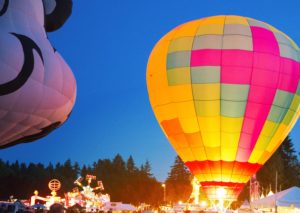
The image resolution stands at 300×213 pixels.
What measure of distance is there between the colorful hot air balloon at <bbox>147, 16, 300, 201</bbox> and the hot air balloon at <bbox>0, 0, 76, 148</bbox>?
10443 mm

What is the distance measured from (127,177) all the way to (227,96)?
6681 centimetres

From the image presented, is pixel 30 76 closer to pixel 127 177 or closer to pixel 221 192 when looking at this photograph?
pixel 221 192

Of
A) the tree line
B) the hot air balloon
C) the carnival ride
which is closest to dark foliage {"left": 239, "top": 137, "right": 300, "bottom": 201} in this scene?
the tree line

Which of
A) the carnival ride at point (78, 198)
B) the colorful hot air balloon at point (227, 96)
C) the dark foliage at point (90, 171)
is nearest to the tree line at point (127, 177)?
the dark foliage at point (90, 171)

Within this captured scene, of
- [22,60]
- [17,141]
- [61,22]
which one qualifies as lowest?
[17,141]

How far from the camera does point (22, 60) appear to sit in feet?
19.3

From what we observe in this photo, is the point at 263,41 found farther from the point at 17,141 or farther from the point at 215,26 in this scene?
the point at 17,141

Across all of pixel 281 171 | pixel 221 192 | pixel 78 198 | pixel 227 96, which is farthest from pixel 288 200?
pixel 281 171

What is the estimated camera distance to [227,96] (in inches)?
677

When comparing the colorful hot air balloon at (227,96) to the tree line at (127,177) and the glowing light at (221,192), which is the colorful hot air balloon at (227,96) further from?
the tree line at (127,177)

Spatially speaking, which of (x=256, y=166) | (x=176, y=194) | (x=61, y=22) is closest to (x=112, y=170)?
(x=176, y=194)

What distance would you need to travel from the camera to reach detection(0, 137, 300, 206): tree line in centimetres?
5081

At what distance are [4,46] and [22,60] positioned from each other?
268 millimetres

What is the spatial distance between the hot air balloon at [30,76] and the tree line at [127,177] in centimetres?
4170
